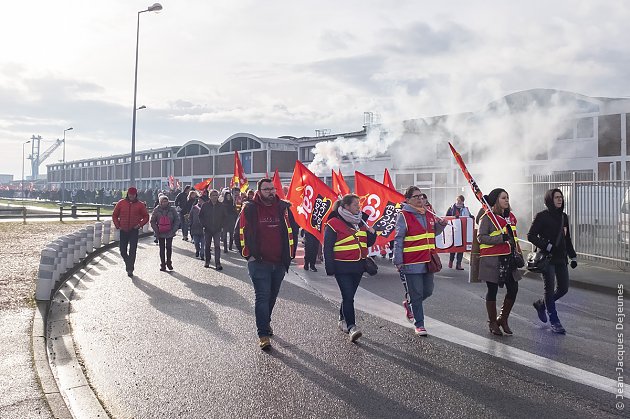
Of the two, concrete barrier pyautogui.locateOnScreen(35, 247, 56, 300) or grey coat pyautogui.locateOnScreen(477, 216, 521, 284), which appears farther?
concrete barrier pyautogui.locateOnScreen(35, 247, 56, 300)

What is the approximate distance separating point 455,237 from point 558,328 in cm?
618

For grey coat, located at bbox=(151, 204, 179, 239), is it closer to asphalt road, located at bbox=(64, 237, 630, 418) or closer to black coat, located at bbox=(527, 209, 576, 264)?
asphalt road, located at bbox=(64, 237, 630, 418)

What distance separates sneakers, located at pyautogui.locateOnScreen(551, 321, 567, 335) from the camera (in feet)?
21.1

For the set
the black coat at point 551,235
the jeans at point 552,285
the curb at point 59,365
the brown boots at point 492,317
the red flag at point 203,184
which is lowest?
the curb at point 59,365

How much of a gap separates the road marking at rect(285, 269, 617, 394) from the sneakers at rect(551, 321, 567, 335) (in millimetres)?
971

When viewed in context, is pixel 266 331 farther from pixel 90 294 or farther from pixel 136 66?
pixel 136 66

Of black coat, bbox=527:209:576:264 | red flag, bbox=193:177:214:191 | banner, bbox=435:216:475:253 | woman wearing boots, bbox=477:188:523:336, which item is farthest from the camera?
red flag, bbox=193:177:214:191

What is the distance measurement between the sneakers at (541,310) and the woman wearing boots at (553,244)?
1 cm

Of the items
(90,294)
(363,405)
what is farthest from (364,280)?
(363,405)

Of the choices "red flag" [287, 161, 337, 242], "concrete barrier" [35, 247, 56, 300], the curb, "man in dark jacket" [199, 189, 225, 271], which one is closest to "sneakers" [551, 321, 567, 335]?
the curb

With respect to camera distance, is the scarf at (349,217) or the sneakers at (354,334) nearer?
the sneakers at (354,334)

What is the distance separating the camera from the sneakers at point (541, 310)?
6.70 m

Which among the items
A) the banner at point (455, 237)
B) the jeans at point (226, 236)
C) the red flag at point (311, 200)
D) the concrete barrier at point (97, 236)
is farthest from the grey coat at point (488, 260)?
the concrete barrier at point (97, 236)

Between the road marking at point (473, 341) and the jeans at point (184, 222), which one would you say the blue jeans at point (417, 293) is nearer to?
the road marking at point (473, 341)
